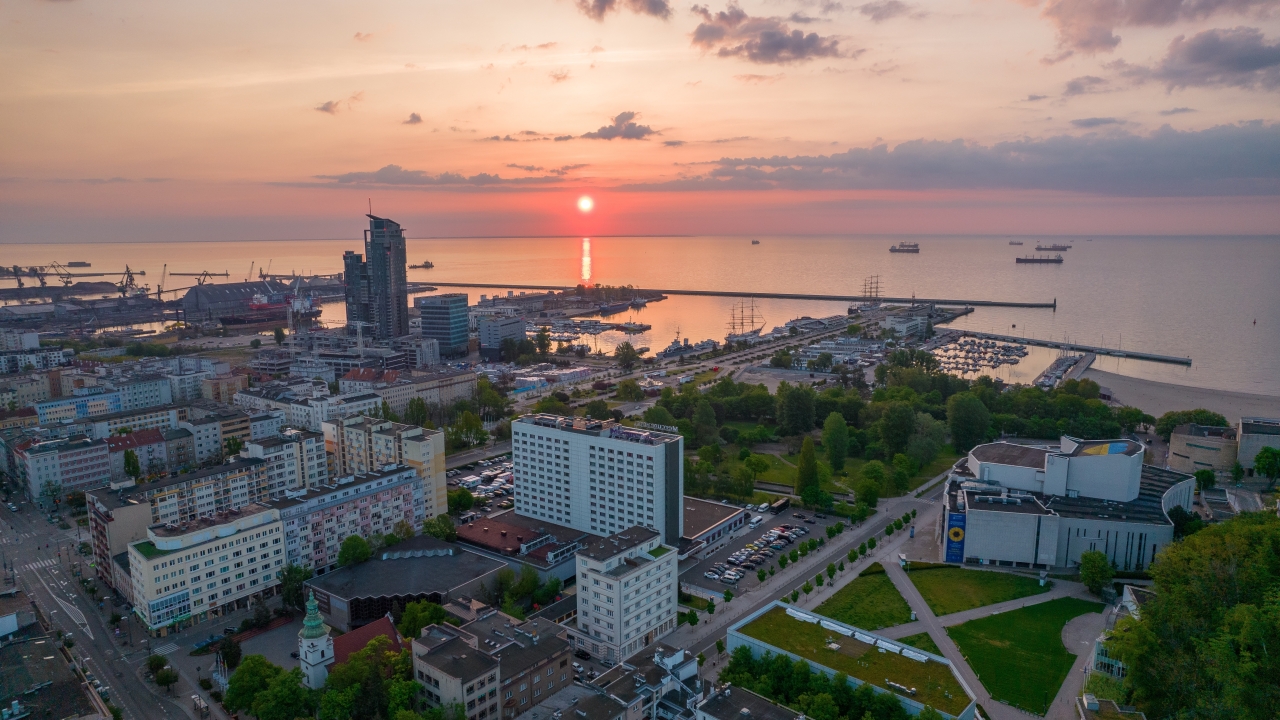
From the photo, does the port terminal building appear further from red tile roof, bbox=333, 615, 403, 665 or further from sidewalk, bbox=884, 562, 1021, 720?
red tile roof, bbox=333, 615, 403, 665

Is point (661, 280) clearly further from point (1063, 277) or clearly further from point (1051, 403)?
point (1051, 403)

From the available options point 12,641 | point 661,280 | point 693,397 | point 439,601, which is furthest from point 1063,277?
point 12,641

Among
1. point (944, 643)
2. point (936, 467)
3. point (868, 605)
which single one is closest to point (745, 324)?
point (936, 467)

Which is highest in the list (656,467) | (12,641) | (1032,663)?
(656,467)

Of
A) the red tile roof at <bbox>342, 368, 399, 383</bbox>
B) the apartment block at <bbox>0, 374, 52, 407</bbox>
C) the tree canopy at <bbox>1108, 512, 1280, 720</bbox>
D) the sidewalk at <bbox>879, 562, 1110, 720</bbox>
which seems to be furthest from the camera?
the red tile roof at <bbox>342, 368, 399, 383</bbox>

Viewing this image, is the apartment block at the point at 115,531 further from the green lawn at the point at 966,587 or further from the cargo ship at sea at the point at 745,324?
the cargo ship at sea at the point at 745,324

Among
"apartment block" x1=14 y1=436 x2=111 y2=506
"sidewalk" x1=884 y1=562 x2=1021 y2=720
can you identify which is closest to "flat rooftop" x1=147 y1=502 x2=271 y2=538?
"apartment block" x1=14 y1=436 x2=111 y2=506

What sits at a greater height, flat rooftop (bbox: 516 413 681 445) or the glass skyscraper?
the glass skyscraper

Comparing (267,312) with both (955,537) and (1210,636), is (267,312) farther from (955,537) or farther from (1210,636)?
(1210,636)
